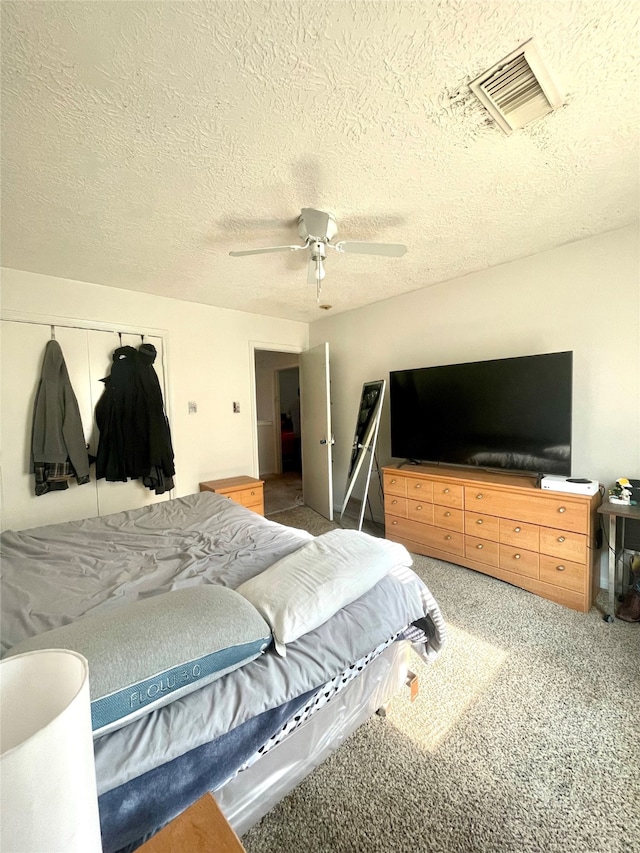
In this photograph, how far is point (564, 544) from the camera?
212 centimetres

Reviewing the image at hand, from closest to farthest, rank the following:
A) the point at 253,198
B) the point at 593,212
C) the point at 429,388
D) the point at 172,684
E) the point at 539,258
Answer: the point at 172,684
the point at 253,198
the point at 593,212
the point at 539,258
the point at 429,388

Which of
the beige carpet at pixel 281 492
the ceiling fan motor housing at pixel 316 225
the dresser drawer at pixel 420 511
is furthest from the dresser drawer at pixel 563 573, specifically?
the beige carpet at pixel 281 492

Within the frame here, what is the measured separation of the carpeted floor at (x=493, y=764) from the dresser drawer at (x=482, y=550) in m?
0.62

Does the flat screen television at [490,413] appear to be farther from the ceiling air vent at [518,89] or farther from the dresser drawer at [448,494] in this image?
the ceiling air vent at [518,89]

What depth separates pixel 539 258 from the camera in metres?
2.45

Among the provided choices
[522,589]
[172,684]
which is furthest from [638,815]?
[172,684]

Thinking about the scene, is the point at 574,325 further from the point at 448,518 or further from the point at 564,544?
the point at 448,518

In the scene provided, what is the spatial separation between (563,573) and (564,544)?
0.19 meters

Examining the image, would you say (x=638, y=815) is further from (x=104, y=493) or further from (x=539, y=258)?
(x=104, y=493)

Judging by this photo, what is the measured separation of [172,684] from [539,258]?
314 cm

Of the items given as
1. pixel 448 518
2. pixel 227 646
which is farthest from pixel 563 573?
pixel 227 646

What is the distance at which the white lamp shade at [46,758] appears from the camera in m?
0.37

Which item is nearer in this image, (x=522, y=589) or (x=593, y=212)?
(x=593, y=212)

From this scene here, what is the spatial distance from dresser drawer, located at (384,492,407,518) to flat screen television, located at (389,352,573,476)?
388 mm
